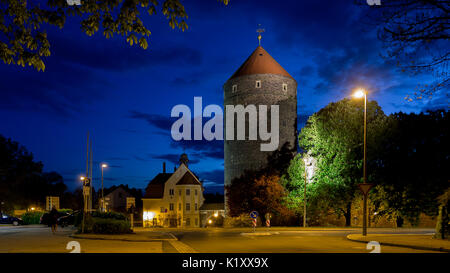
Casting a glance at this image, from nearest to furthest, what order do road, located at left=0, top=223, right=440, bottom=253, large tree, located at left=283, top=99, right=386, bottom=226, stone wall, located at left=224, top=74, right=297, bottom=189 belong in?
road, located at left=0, top=223, right=440, bottom=253 → large tree, located at left=283, top=99, right=386, bottom=226 → stone wall, located at left=224, top=74, right=297, bottom=189

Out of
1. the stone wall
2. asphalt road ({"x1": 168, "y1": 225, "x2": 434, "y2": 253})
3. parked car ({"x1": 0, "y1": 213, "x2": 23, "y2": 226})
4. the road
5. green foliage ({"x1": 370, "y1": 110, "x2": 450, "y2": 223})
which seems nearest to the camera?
the road

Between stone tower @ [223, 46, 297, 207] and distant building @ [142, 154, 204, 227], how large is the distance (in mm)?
21063

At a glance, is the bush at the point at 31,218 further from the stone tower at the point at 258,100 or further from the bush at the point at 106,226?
the bush at the point at 106,226

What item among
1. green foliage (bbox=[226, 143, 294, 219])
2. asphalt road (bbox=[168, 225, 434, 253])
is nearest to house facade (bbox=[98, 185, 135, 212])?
green foliage (bbox=[226, 143, 294, 219])

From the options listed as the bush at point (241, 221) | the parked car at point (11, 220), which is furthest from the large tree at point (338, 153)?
the parked car at point (11, 220)

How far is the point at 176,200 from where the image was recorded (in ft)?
240

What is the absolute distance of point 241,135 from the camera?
5131 cm

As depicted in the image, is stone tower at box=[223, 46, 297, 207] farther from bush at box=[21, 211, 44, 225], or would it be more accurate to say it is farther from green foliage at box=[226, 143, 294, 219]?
bush at box=[21, 211, 44, 225]

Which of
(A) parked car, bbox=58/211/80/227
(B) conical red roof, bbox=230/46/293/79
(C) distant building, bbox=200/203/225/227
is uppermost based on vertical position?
(B) conical red roof, bbox=230/46/293/79

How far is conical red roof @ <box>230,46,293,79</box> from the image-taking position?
5241 cm

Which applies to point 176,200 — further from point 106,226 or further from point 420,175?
point 420,175

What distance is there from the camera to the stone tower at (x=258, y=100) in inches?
1984

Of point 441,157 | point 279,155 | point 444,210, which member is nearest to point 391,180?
point 441,157
